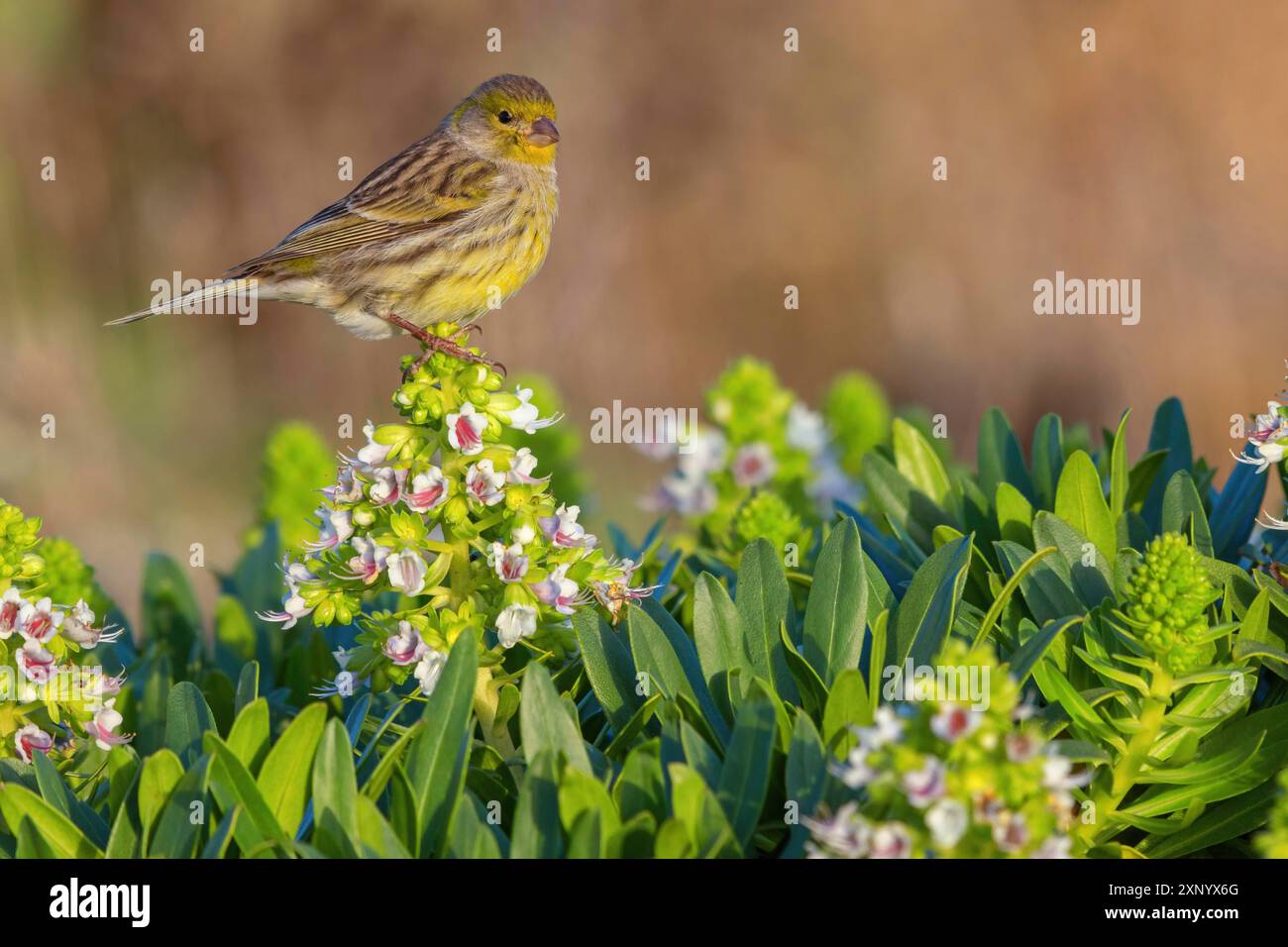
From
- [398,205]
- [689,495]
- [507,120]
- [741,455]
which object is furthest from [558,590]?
[507,120]

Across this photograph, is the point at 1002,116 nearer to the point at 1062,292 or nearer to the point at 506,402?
the point at 1062,292

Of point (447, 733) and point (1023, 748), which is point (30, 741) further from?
point (1023, 748)

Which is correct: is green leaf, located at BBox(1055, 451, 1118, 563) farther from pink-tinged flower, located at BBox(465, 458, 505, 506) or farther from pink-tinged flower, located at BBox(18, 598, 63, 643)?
pink-tinged flower, located at BBox(18, 598, 63, 643)

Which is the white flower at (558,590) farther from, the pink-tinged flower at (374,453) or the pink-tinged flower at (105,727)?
the pink-tinged flower at (105,727)

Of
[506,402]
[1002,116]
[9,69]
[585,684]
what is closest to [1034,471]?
[585,684]

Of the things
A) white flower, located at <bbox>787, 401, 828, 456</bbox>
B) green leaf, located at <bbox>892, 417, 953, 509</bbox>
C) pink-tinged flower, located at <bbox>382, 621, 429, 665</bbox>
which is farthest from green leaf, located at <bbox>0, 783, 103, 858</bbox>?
white flower, located at <bbox>787, 401, 828, 456</bbox>
